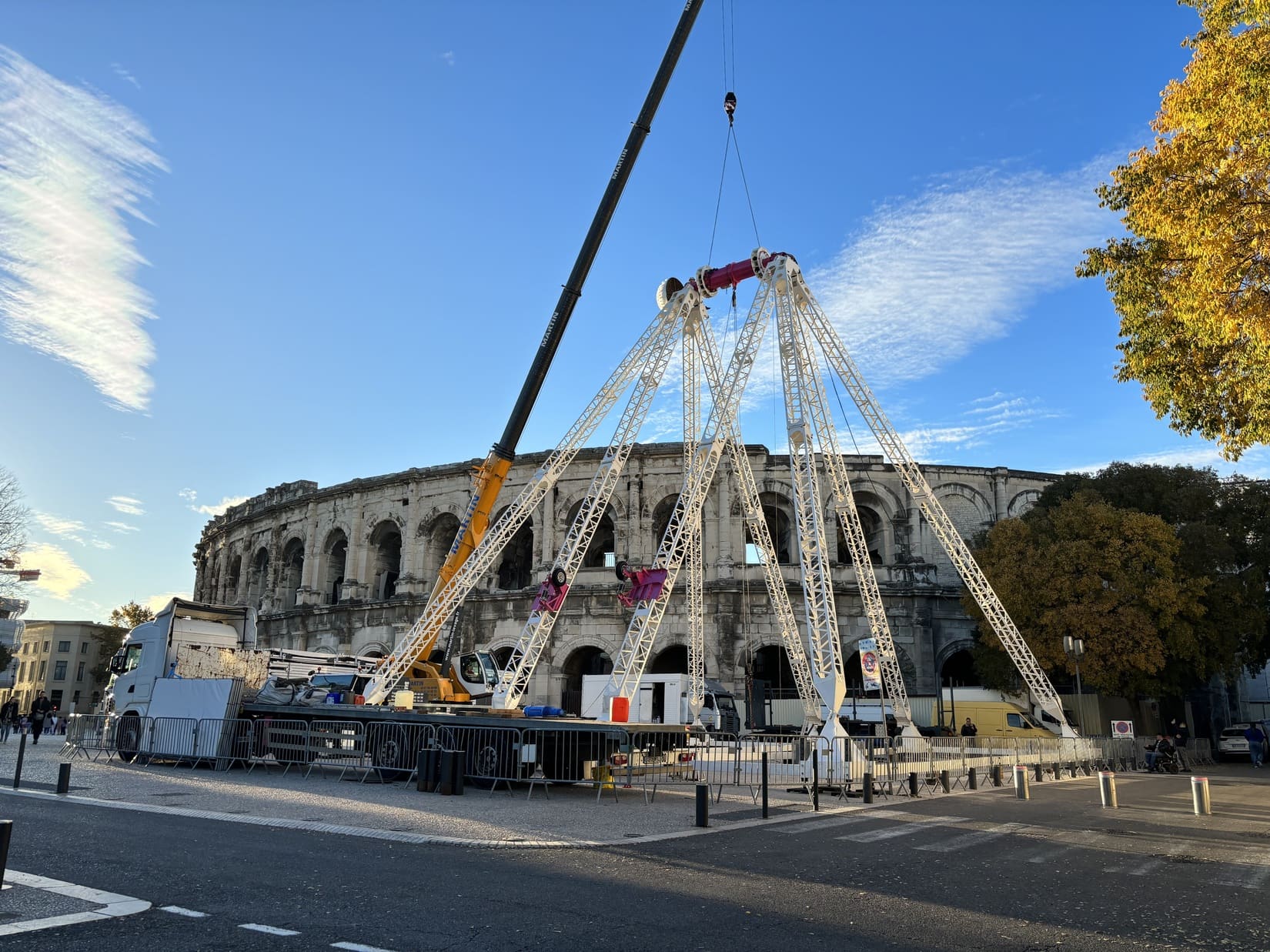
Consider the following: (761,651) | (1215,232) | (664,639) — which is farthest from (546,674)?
(1215,232)

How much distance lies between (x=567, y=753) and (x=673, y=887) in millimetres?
8904

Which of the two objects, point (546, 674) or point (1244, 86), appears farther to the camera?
point (546, 674)

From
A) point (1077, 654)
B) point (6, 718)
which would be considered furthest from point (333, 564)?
point (1077, 654)

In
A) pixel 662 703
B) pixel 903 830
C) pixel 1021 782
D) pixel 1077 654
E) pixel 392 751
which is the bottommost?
pixel 903 830

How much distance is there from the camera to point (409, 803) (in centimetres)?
1292

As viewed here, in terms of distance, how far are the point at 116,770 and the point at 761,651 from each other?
26.9m

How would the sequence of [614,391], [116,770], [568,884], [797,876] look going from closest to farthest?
1. [568,884]
2. [797,876]
3. [116,770]
4. [614,391]

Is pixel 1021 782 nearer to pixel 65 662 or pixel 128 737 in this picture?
pixel 128 737

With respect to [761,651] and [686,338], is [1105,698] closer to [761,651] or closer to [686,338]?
[761,651]

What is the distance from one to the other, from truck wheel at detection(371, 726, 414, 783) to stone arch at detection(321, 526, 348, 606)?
30.0m

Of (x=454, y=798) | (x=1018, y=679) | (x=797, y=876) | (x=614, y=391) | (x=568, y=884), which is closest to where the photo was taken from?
(x=568, y=884)

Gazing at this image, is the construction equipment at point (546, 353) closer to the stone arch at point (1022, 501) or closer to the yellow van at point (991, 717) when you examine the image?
the yellow van at point (991, 717)

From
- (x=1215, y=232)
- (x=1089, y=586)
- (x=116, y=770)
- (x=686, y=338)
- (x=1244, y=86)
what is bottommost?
(x=116, y=770)

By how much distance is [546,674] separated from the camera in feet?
126
